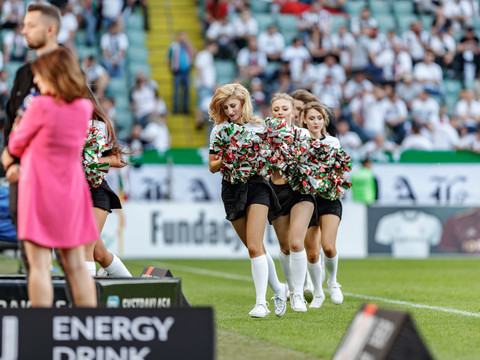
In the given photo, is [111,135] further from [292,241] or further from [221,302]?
[221,302]

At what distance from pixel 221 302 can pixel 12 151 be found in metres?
Answer: 5.03

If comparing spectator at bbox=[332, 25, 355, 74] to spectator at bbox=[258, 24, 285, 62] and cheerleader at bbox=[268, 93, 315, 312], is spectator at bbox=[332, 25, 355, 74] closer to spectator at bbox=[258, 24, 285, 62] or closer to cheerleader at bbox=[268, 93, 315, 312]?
spectator at bbox=[258, 24, 285, 62]

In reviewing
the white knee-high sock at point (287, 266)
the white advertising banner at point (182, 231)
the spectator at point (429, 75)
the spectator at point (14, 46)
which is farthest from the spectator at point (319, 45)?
the white knee-high sock at point (287, 266)

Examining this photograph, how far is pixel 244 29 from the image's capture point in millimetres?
24078

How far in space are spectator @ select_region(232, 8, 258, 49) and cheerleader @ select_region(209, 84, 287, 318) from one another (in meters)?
15.2

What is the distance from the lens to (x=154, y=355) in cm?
534

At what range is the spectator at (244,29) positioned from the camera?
947 inches

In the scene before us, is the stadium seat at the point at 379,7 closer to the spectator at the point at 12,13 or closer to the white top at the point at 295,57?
the white top at the point at 295,57

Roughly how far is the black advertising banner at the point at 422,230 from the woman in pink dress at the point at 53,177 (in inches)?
541

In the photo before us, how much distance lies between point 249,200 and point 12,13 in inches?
603

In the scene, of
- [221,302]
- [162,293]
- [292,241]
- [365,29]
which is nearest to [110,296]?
[162,293]

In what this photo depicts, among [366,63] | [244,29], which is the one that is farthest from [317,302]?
[366,63]

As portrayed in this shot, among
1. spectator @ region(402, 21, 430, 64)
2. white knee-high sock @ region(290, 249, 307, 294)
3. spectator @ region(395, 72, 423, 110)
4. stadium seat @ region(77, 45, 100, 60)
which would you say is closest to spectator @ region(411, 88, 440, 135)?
spectator @ region(395, 72, 423, 110)

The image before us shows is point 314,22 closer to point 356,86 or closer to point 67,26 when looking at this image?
point 356,86
